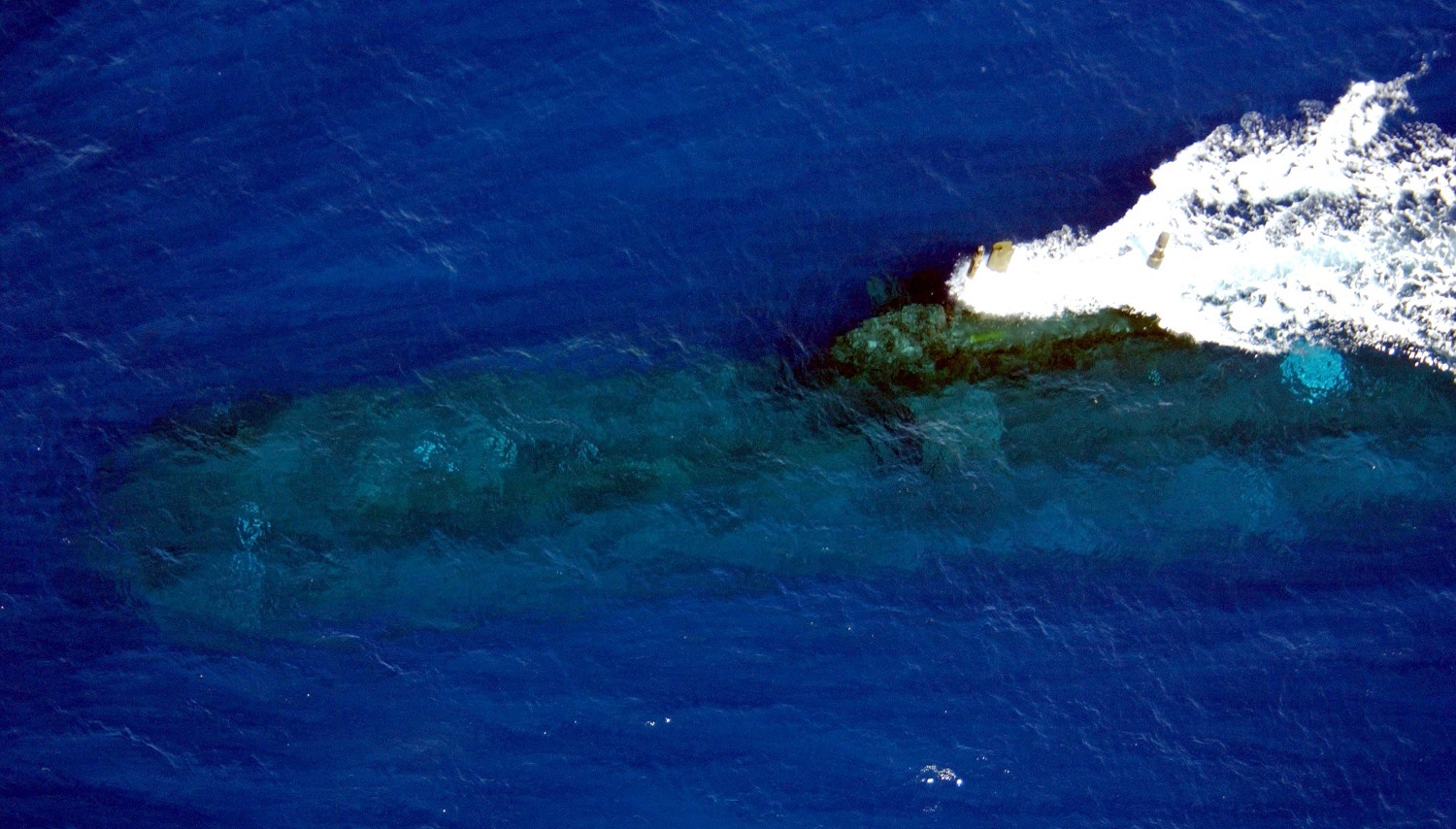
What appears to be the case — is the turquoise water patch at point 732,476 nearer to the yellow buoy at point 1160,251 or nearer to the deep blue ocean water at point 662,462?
the deep blue ocean water at point 662,462

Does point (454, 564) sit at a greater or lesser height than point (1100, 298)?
lesser

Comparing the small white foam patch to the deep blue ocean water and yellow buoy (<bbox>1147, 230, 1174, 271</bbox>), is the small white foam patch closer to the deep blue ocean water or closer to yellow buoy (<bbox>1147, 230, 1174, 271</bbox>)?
yellow buoy (<bbox>1147, 230, 1174, 271</bbox>)

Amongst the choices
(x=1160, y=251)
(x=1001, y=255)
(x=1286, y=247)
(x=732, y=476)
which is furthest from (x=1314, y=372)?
(x=732, y=476)

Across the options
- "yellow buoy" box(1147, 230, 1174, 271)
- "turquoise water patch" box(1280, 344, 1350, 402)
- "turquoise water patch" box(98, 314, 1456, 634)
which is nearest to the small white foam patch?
"yellow buoy" box(1147, 230, 1174, 271)

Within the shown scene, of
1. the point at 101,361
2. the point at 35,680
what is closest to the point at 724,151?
the point at 101,361

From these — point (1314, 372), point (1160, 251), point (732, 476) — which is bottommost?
point (732, 476)

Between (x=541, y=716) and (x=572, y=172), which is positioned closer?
(x=541, y=716)

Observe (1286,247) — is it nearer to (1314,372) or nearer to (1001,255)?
(1314,372)

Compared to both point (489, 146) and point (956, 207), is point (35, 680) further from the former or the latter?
point (956, 207)
